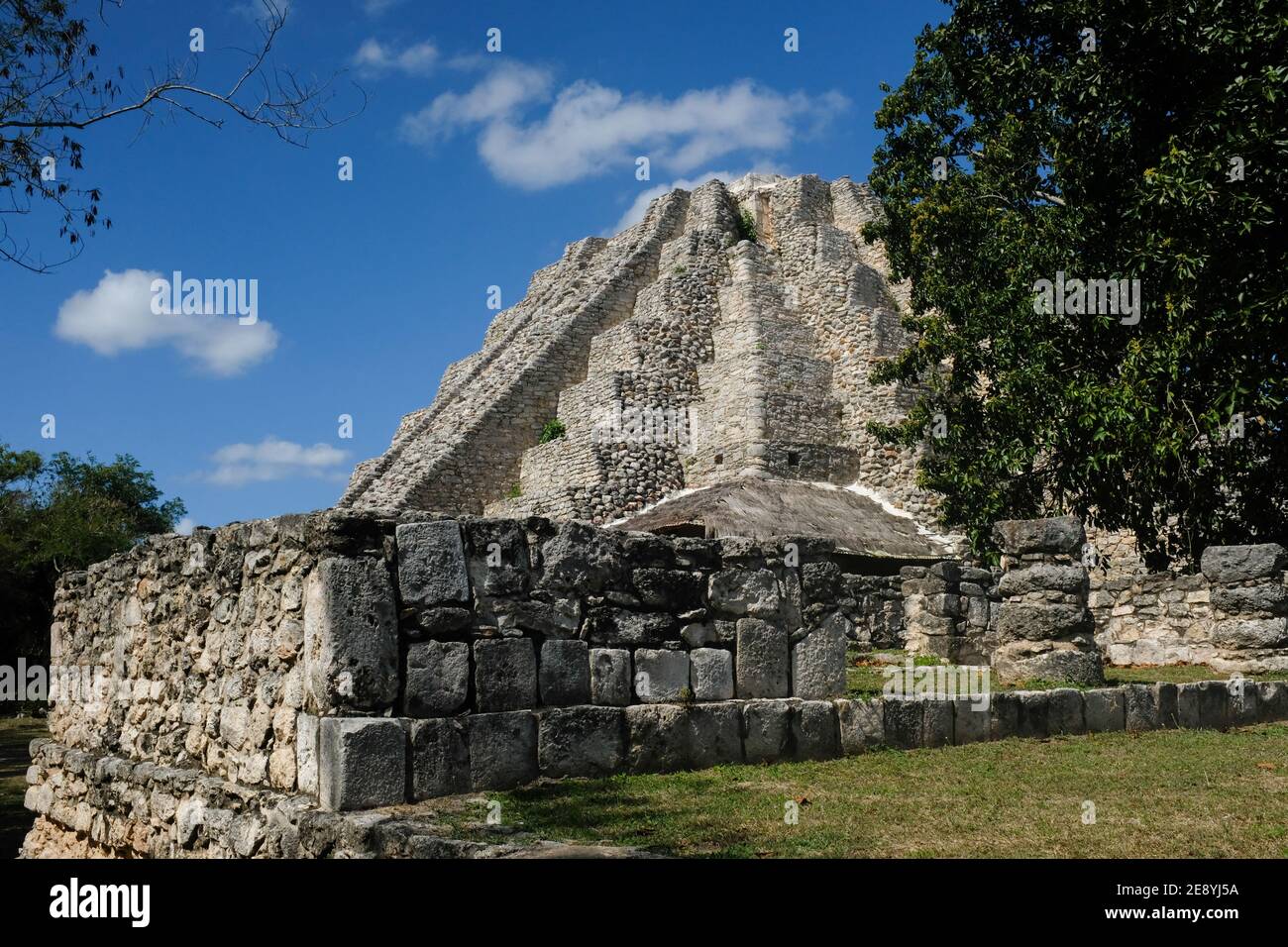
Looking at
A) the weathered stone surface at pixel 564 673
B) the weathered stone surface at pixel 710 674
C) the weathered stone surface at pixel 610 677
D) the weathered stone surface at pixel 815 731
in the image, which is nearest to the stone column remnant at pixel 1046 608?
the weathered stone surface at pixel 815 731

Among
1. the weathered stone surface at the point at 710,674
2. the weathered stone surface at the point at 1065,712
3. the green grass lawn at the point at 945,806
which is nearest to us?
the green grass lawn at the point at 945,806

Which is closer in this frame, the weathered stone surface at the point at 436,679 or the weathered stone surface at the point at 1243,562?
the weathered stone surface at the point at 436,679

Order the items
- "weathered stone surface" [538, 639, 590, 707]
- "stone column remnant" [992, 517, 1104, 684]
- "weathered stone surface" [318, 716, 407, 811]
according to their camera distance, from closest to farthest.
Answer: "weathered stone surface" [318, 716, 407, 811] < "weathered stone surface" [538, 639, 590, 707] < "stone column remnant" [992, 517, 1104, 684]

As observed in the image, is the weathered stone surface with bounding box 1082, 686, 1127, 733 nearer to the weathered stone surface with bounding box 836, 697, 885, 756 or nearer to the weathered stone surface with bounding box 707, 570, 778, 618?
the weathered stone surface with bounding box 836, 697, 885, 756

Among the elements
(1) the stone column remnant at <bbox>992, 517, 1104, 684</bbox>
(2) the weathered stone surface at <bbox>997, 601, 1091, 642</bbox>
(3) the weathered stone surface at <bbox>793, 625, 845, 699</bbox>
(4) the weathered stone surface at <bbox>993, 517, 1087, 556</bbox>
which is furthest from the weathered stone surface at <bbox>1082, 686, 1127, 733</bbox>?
(3) the weathered stone surface at <bbox>793, 625, 845, 699</bbox>

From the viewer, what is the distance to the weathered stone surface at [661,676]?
23.2 ft

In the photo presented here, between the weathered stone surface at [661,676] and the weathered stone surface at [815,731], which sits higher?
the weathered stone surface at [661,676]

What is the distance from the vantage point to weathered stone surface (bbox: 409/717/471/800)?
238 inches

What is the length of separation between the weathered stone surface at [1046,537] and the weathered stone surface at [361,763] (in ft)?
25.8

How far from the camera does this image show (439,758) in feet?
20.1

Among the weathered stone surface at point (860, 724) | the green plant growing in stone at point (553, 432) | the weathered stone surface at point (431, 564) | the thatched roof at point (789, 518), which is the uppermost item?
the green plant growing in stone at point (553, 432)

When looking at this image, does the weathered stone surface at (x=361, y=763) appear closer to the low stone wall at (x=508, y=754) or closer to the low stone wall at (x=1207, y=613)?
the low stone wall at (x=508, y=754)

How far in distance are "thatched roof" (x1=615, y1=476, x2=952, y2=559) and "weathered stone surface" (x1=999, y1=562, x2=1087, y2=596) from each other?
9834 mm

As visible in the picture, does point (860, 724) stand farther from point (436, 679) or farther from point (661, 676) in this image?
point (436, 679)
